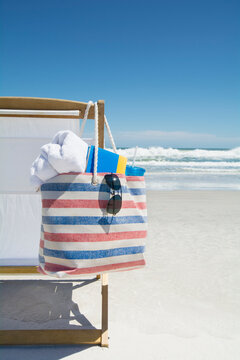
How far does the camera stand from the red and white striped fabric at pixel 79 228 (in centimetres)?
131

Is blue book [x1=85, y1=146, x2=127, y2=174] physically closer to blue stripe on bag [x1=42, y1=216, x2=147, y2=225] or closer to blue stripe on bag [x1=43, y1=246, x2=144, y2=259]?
blue stripe on bag [x1=42, y1=216, x2=147, y2=225]

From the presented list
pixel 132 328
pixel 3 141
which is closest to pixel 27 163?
pixel 3 141

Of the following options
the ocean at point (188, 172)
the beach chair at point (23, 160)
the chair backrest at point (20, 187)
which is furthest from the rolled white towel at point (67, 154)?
the ocean at point (188, 172)

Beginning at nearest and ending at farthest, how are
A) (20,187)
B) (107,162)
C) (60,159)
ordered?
(60,159), (107,162), (20,187)

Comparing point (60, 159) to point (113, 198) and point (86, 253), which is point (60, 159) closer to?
point (113, 198)

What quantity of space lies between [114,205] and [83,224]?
0.15 meters

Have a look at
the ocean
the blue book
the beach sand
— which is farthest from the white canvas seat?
the ocean

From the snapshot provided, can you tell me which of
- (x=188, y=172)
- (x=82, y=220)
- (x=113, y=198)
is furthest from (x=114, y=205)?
(x=188, y=172)

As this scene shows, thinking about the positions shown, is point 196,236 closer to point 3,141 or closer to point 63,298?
point 63,298

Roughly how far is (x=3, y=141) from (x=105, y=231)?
3.76 feet

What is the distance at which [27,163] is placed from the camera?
210 centimetres

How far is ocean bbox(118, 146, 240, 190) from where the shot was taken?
32.0 feet

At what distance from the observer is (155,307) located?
2.27 m

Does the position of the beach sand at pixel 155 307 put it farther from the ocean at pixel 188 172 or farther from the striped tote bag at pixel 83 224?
the ocean at pixel 188 172
